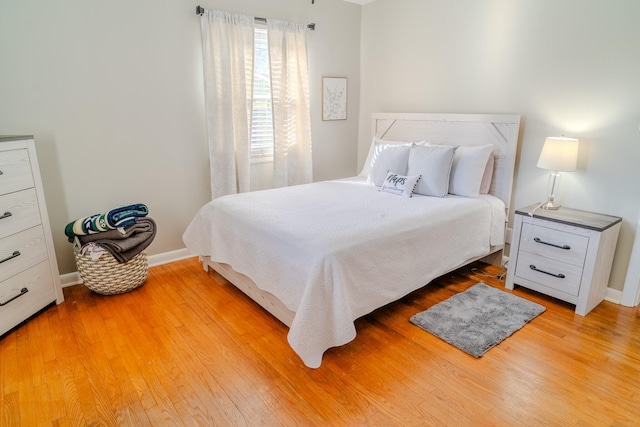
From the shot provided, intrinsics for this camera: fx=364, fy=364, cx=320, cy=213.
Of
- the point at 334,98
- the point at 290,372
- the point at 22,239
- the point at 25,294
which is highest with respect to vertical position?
the point at 334,98

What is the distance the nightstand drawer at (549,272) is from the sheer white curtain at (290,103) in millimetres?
2300

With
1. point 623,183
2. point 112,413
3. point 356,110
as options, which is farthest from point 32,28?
point 623,183

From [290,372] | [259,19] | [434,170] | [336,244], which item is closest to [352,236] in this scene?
[336,244]

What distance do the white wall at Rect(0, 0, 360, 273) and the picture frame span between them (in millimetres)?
817

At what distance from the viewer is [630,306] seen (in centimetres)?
262

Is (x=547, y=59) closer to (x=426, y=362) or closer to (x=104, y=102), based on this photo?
(x=426, y=362)

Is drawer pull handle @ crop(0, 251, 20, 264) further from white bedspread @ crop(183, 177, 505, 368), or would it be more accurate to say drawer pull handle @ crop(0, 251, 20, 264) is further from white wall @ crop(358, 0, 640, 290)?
white wall @ crop(358, 0, 640, 290)

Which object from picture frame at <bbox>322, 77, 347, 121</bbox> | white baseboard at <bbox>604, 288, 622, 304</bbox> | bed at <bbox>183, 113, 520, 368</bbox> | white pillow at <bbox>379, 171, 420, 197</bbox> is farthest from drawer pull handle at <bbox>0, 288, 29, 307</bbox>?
white baseboard at <bbox>604, 288, 622, 304</bbox>

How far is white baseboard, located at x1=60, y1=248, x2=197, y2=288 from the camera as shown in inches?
117

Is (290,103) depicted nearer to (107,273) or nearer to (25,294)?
(107,273)

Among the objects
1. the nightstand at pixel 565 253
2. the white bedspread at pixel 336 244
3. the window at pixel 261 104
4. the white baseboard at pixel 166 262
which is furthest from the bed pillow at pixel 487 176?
the window at pixel 261 104

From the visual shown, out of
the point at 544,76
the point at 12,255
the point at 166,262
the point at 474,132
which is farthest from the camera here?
the point at 166,262

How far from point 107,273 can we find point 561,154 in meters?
3.42

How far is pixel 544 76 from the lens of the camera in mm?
2887
